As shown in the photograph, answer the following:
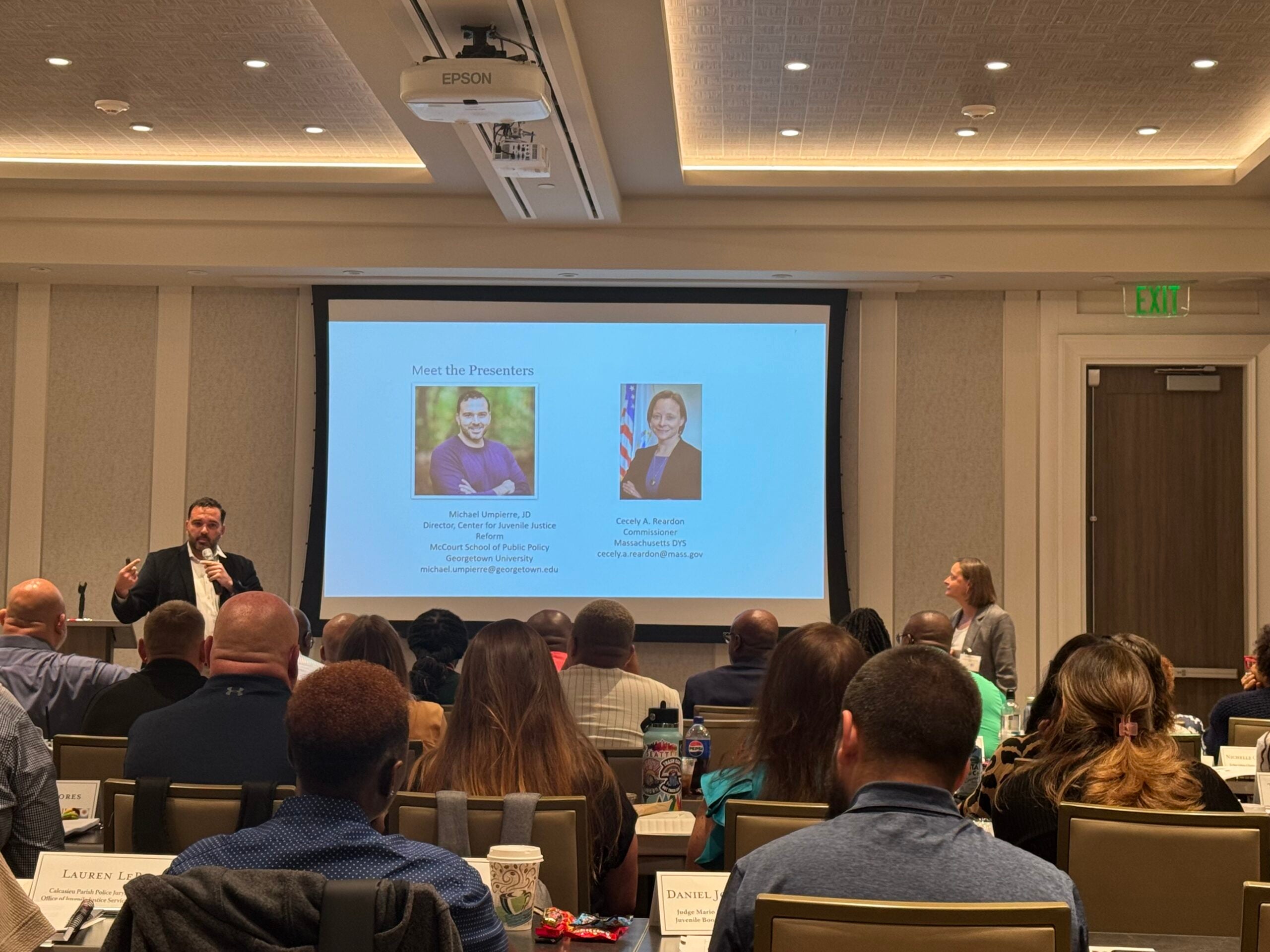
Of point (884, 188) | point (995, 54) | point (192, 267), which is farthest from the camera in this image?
point (192, 267)

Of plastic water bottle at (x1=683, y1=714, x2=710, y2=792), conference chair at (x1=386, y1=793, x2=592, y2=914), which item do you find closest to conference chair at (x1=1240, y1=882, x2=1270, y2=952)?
conference chair at (x1=386, y1=793, x2=592, y2=914)

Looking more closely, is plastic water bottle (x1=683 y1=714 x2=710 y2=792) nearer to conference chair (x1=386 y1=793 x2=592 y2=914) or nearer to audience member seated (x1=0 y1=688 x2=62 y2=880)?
conference chair (x1=386 y1=793 x2=592 y2=914)

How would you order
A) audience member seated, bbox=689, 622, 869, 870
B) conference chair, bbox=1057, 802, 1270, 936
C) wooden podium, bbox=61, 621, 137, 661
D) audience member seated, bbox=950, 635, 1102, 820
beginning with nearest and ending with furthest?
conference chair, bbox=1057, 802, 1270, 936
audience member seated, bbox=689, 622, 869, 870
audience member seated, bbox=950, 635, 1102, 820
wooden podium, bbox=61, 621, 137, 661

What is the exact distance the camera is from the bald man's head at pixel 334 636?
16.6 ft

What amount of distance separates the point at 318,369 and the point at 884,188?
374cm

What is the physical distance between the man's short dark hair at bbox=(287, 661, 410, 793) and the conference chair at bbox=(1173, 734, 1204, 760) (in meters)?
3.09

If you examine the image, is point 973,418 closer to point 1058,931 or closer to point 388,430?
point 388,430

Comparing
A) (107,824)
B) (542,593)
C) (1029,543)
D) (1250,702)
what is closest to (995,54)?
(1250,702)

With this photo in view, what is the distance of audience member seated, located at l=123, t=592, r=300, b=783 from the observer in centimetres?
293

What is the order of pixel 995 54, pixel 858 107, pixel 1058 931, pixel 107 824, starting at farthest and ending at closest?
pixel 858 107 → pixel 995 54 → pixel 107 824 → pixel 1058 931

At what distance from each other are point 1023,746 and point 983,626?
4051 mm

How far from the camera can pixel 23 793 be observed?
2.88m

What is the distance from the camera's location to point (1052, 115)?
265 inches

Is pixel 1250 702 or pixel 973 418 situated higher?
pixel 973 418
